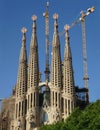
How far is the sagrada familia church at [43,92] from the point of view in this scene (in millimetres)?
99688

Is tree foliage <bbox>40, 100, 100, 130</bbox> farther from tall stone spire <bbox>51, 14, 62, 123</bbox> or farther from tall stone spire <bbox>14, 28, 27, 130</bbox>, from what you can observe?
tall stone spire <bbox>14, 28, 27, 130</bbox>

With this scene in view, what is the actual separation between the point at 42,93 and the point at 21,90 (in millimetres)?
5656

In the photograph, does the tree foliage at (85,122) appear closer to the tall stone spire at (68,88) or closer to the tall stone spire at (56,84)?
the tall stone spire at (56,84)

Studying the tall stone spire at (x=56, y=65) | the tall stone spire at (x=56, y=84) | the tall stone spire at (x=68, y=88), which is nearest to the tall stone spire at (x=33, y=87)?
the tall stone spire at (x=56, y=84)

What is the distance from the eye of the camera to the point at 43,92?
A: 10656 cm

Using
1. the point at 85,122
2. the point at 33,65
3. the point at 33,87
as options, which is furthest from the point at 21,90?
the point at 85,122

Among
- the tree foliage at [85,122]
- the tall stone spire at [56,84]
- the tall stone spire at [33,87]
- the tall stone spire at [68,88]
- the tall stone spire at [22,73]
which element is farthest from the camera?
the tall stone spire at [22,73]

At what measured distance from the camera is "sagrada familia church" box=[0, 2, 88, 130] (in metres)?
99.7

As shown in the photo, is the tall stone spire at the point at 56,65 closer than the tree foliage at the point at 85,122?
No

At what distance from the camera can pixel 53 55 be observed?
10444 cm

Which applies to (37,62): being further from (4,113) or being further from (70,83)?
(4,113)

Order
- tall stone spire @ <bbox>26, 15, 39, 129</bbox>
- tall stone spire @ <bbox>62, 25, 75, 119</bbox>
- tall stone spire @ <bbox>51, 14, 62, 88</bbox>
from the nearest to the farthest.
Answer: tall stone spire @ <bbox>26, 15, 39, 129</bbox>, tall stone spire @ <bbox>62, 25, 75, 119</bbox>, tall stone spire @ <bbox>51, 14, 62, 88</bbox>

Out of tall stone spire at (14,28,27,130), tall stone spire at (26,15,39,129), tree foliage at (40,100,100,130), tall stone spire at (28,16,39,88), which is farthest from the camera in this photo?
tall stone spire at (28,16,39,88)

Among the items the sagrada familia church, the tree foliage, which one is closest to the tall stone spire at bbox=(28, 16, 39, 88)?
the sagrada familia church
